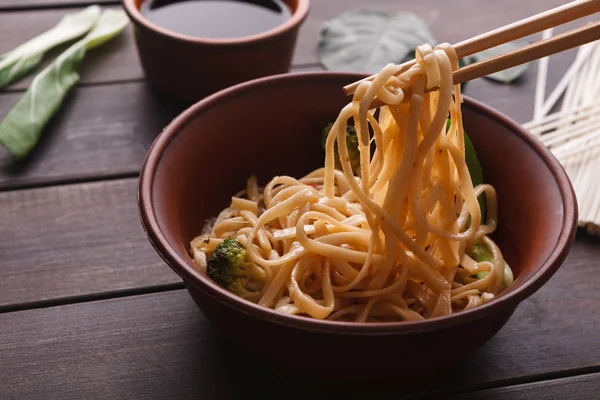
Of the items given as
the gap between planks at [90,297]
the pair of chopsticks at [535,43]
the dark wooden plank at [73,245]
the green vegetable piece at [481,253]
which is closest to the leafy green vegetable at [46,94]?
the dark wooden plank at [73,245]

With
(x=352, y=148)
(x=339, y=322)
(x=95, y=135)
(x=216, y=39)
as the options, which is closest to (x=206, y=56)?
(x=216, y=39)

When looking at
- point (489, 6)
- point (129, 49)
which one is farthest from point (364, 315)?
point (489, 6)

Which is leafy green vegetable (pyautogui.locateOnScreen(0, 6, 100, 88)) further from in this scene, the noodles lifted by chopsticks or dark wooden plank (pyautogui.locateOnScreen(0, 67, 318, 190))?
the noodles lifted by chopsticks

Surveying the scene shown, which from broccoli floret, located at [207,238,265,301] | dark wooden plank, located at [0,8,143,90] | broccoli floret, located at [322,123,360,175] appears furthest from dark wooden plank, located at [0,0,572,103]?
broccoli floret, located at [207,238,265,301]

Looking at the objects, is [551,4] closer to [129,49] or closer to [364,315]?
[129,49]

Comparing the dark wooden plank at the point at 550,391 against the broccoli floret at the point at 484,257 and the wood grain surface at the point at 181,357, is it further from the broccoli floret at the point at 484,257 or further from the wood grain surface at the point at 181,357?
the broccoli floret at the point at 484,257

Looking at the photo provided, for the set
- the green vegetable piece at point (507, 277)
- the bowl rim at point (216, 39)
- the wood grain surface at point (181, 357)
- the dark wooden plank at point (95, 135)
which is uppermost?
the bowl rim at point (216, 39)

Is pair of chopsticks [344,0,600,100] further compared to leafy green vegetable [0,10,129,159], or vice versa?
leafy green vegetable [0,10,129,159]

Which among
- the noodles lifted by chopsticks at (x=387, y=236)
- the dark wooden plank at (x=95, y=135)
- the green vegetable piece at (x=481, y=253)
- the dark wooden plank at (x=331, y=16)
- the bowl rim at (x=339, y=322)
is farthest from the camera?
the dark wooden plank at (x=331, y=16)
